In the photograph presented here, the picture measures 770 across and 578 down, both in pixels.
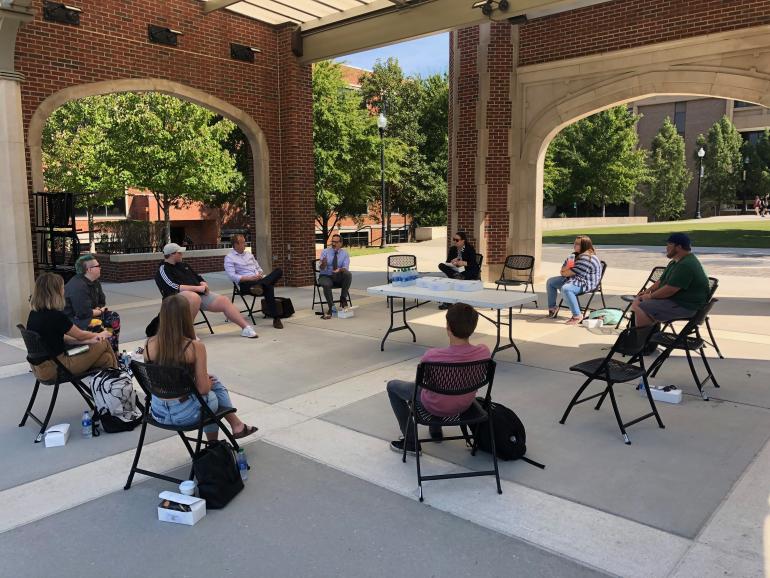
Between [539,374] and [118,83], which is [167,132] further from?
[539,374]

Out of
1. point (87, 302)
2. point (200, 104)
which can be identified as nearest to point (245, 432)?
point (87, 302)

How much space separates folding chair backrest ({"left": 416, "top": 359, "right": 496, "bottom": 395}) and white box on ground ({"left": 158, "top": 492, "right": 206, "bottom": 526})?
1528 millimetres

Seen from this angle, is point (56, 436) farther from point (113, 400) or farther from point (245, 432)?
point (245, 432)

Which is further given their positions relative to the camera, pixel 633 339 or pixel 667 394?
pixel 667 394

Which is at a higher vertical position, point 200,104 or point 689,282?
point 200,104

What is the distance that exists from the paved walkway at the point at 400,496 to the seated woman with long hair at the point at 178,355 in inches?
20.7

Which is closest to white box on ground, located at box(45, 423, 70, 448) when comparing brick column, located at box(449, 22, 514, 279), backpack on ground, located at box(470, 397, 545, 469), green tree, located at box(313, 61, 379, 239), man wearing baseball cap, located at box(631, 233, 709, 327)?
backpack on ground, located at box(470, 397, 545, 469)

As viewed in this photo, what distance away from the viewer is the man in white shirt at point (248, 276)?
952 cm

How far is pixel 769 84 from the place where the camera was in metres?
10.1

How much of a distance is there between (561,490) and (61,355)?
13.4 ft

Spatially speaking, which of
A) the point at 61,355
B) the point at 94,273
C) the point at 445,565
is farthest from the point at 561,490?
the point at 94,273

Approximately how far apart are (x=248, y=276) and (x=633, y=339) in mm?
6411

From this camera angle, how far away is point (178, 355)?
3951 millimetres

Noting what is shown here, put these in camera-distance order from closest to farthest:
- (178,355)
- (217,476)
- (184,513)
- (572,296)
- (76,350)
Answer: (184,513) → (217,476) → (178,355) → (76,350) → (572,296)
